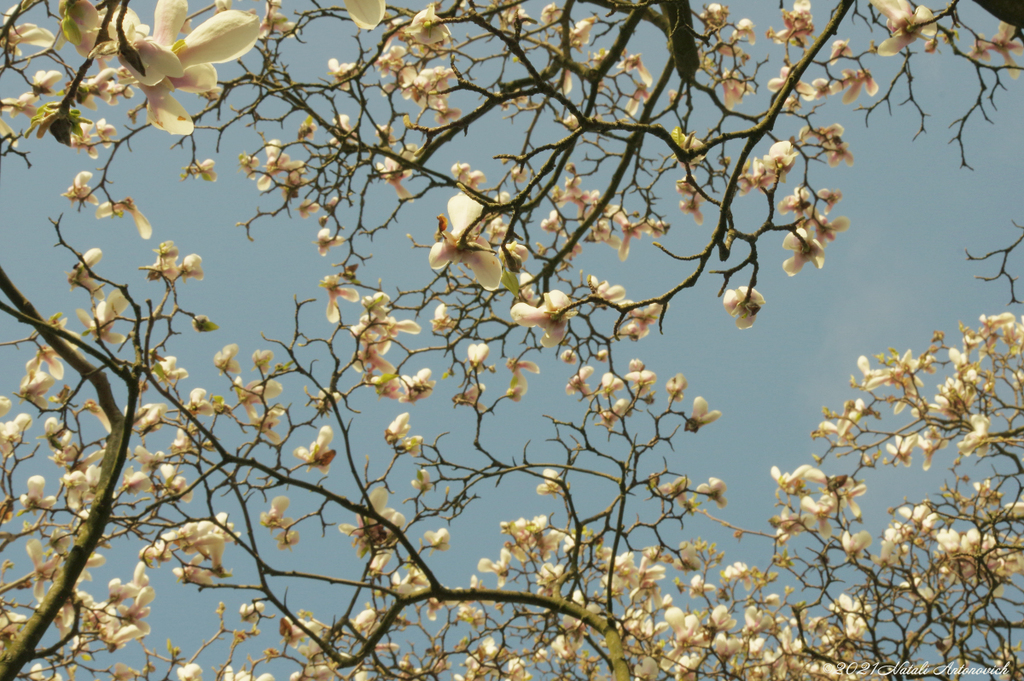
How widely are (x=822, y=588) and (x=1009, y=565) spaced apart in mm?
1928

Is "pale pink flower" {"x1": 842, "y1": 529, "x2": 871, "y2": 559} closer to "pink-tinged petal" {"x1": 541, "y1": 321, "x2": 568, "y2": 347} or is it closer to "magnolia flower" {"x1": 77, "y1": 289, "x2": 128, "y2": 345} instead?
"pink-tinged petal" {"x1": 541, "y1": 321, "x2": 568, "y2": 347}

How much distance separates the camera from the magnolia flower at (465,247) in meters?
1.40

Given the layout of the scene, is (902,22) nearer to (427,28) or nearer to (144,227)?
(427,28)

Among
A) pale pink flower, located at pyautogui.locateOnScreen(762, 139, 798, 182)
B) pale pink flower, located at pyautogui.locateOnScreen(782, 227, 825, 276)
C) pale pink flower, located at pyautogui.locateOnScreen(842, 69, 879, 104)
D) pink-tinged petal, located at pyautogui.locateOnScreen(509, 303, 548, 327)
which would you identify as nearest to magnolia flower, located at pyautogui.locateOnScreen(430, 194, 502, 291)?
pink-tinged petal, located at pyautogui.locateOnScreen(509, 303, 548, 327)

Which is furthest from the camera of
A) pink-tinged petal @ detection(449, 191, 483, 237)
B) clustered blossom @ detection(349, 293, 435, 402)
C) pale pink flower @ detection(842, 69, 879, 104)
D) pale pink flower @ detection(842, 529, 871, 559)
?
pale pink flower @ detection(842, 69, 879, 104)

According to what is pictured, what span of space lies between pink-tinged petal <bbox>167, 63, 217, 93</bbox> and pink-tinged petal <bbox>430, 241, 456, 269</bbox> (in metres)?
0.58

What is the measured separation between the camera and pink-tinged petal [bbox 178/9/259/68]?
37.3 inches

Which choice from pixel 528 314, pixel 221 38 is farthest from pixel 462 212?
pixel 221 38

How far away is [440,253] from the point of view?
1.46 m

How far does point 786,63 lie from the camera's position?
4090 mm

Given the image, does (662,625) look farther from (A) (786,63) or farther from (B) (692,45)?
(A) (786,63)

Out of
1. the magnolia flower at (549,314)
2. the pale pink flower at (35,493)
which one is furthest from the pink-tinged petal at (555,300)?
the pale pink flower at (35,493)

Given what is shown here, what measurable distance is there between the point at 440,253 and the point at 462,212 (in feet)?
0.39

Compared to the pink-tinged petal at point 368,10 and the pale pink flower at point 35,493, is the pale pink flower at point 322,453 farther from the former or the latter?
the pink-tinged petal at point 368,10
